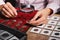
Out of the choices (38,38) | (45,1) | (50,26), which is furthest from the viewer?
(45,1)

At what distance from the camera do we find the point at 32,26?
0.86 m

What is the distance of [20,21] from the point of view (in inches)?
35.4

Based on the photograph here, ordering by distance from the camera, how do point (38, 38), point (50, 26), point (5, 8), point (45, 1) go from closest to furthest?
point (38, 38), point (50, 26), point (5, 8), point (45, 1)

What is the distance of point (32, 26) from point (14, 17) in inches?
7.4

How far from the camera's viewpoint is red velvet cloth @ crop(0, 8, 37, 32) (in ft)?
2.71

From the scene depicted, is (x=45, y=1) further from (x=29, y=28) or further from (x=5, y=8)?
(x=29, y=28)

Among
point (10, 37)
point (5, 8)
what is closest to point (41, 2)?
point (5, 8)

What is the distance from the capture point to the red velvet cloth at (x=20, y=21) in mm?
827

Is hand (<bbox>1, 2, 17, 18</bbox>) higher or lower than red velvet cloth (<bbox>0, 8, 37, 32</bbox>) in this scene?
higher

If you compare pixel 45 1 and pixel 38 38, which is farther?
pixel 45 1

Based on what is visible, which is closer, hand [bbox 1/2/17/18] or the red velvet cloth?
the red velvet cloth

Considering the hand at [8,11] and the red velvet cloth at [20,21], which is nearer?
the red velvet cloth at [20,21]

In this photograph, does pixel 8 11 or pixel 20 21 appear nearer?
pixel 20 21

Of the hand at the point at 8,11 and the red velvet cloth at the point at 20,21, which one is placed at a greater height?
the hand at the point at 8,11
